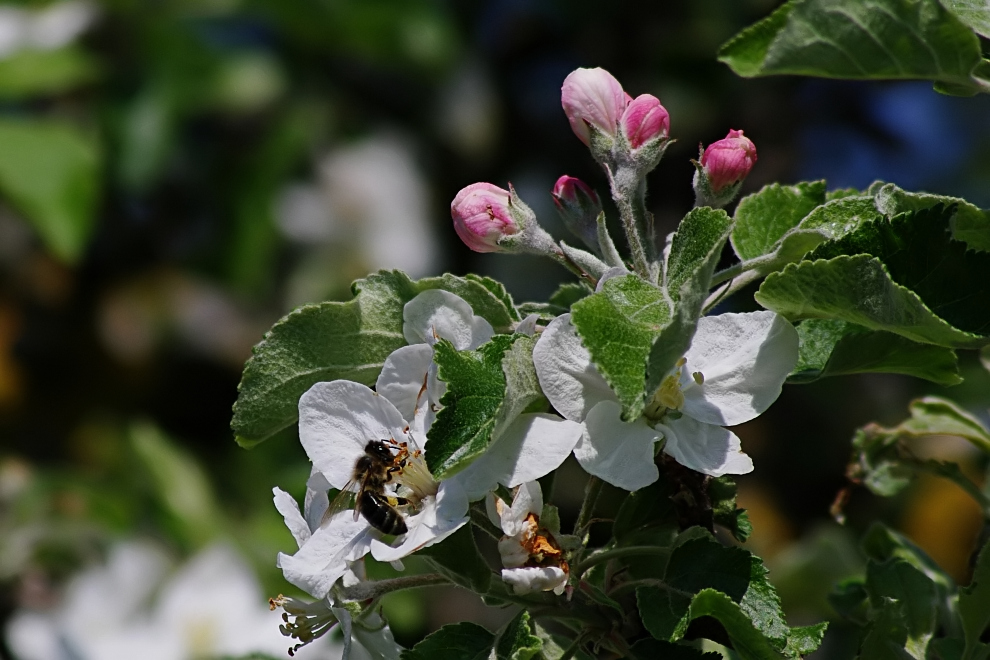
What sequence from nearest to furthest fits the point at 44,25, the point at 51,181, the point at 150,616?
the point at 150,616 < the point at 51,181 < the point at 44,25

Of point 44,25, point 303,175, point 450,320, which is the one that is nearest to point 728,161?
point 450,320

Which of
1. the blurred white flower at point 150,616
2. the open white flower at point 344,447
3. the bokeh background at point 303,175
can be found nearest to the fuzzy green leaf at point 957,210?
the open white flower at point 344,447

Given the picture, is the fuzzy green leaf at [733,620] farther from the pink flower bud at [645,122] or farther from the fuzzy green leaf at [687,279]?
the pink flower bud at [645,122]

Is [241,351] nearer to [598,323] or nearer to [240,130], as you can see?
[240,130]

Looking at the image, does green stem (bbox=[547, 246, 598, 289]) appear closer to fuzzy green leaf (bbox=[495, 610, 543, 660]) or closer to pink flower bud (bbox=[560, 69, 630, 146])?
pink flower bud (bbox=[560, 69, 630, 146])

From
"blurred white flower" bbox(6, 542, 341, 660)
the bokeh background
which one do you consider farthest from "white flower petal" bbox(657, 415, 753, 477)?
the bokeh background

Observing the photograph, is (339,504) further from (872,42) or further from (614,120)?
(872,42)
